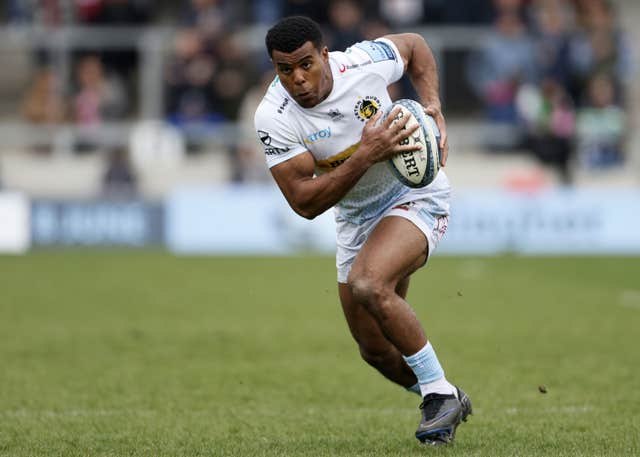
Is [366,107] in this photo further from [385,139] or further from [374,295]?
[374,295]

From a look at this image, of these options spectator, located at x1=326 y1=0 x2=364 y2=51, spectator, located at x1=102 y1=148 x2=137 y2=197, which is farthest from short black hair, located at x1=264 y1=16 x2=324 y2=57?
spectator, located at x1=102 y1=148 x2=137 y2=197

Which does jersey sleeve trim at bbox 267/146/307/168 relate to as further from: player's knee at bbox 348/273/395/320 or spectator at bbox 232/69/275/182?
spectator at bbox 232/69/275/182

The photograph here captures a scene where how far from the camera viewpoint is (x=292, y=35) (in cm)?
618

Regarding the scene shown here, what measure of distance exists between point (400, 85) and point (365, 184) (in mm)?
12877

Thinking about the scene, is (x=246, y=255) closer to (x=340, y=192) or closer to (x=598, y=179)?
(x=598, y=179)

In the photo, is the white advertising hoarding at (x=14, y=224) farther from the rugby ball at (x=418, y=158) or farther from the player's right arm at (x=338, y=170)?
the rugby ball at (x=418, y=158)

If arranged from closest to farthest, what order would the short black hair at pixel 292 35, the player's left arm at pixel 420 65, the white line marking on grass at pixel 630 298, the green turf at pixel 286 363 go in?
the short black hair at pixel 292 35 < the green turf at pixel 286 363 < the player's left arm at pixel 420 65 < the white line marking on grass at pixel 630 298

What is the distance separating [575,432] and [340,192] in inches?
70.8

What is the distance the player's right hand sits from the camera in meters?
6.17

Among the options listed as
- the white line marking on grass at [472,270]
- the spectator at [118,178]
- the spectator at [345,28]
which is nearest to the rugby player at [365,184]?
the white line marking on grass at [472,270]

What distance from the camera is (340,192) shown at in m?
6.25

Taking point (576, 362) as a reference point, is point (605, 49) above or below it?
above

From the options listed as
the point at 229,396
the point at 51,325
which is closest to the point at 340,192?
the point at 229,396

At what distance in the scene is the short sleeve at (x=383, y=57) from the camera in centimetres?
671
